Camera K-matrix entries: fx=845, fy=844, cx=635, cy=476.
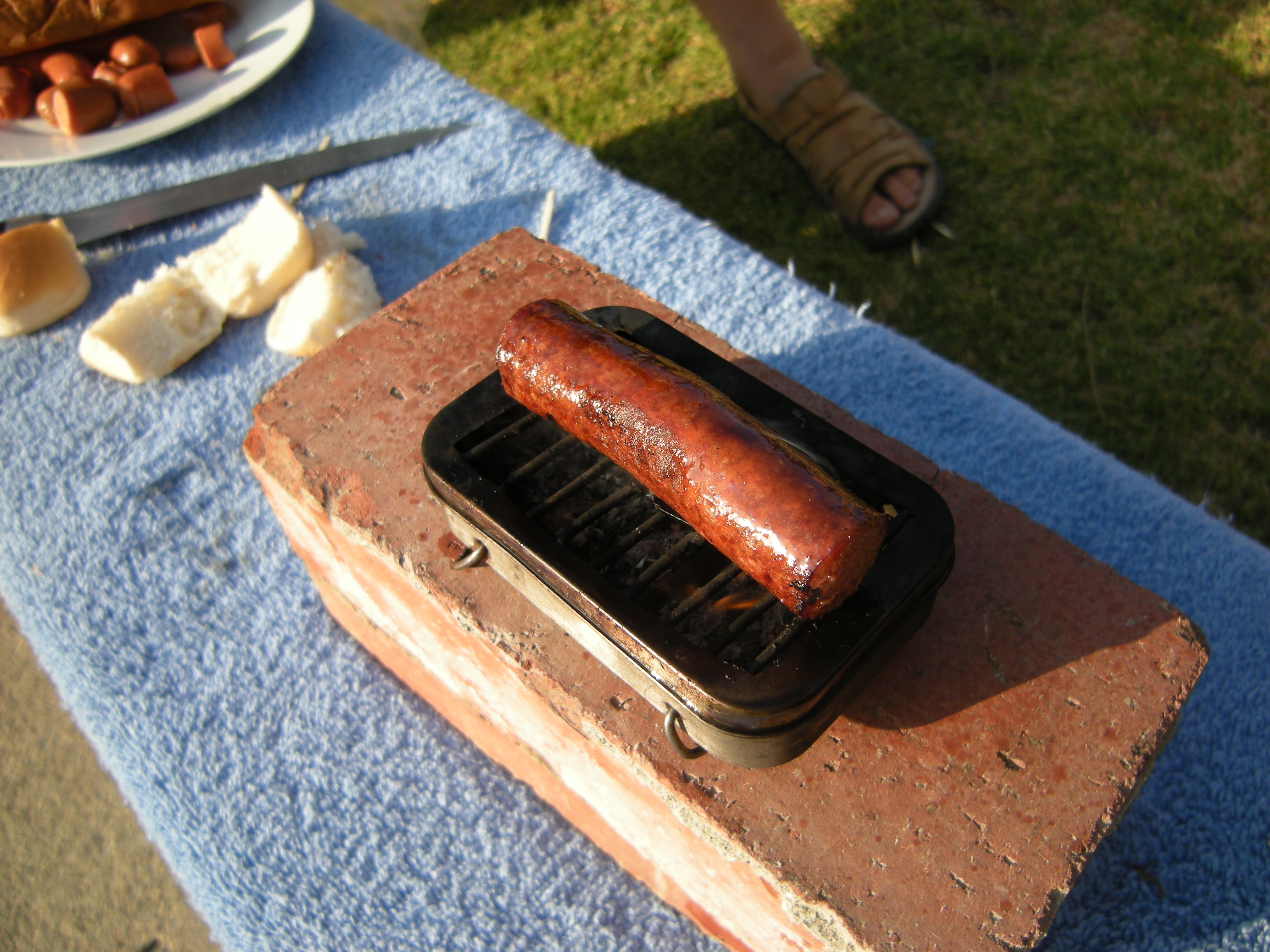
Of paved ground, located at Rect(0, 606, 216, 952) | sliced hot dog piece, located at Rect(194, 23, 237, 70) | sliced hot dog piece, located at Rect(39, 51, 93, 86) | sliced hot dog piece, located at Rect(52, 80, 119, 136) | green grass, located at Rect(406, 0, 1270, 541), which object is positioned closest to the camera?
paved ground, located at Rect(0, 606, 216, 952)

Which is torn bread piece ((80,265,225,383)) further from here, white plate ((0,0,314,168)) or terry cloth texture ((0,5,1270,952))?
white plate ((0,0,314,168))

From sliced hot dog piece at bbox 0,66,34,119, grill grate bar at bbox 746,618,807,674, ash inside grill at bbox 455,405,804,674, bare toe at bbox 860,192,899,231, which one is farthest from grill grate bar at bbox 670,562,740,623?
sliced hot dog piece at bbox 0,66,34,119

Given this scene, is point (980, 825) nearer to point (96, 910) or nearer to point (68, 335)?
point (96, 910)

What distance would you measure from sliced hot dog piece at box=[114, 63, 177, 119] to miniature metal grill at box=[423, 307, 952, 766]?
7.16 ft

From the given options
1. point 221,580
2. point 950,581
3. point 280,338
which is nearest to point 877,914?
point 950,581

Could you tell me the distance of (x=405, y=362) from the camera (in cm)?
182

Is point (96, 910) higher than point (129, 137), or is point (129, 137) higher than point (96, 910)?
point (129, 137)

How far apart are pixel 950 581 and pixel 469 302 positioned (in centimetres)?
118

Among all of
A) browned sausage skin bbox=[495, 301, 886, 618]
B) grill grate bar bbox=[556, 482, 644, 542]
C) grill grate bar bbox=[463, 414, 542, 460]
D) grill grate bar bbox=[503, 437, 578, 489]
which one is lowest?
grill grate bar bbox=[556, 482, 644, 542]

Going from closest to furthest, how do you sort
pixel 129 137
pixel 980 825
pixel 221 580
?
pixel 980 825 < pixel 221 580 < pixel 129 137

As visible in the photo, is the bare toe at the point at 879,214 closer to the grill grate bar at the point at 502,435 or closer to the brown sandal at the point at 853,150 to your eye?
the brown sandal at the point at 853,150

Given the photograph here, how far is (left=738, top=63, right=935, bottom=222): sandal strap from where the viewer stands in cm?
334

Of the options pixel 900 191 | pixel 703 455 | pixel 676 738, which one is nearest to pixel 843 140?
pixel 900 191

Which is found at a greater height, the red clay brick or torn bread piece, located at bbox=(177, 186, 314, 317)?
torn bread piece, located at bbox=(177, 186, 314, 317)
